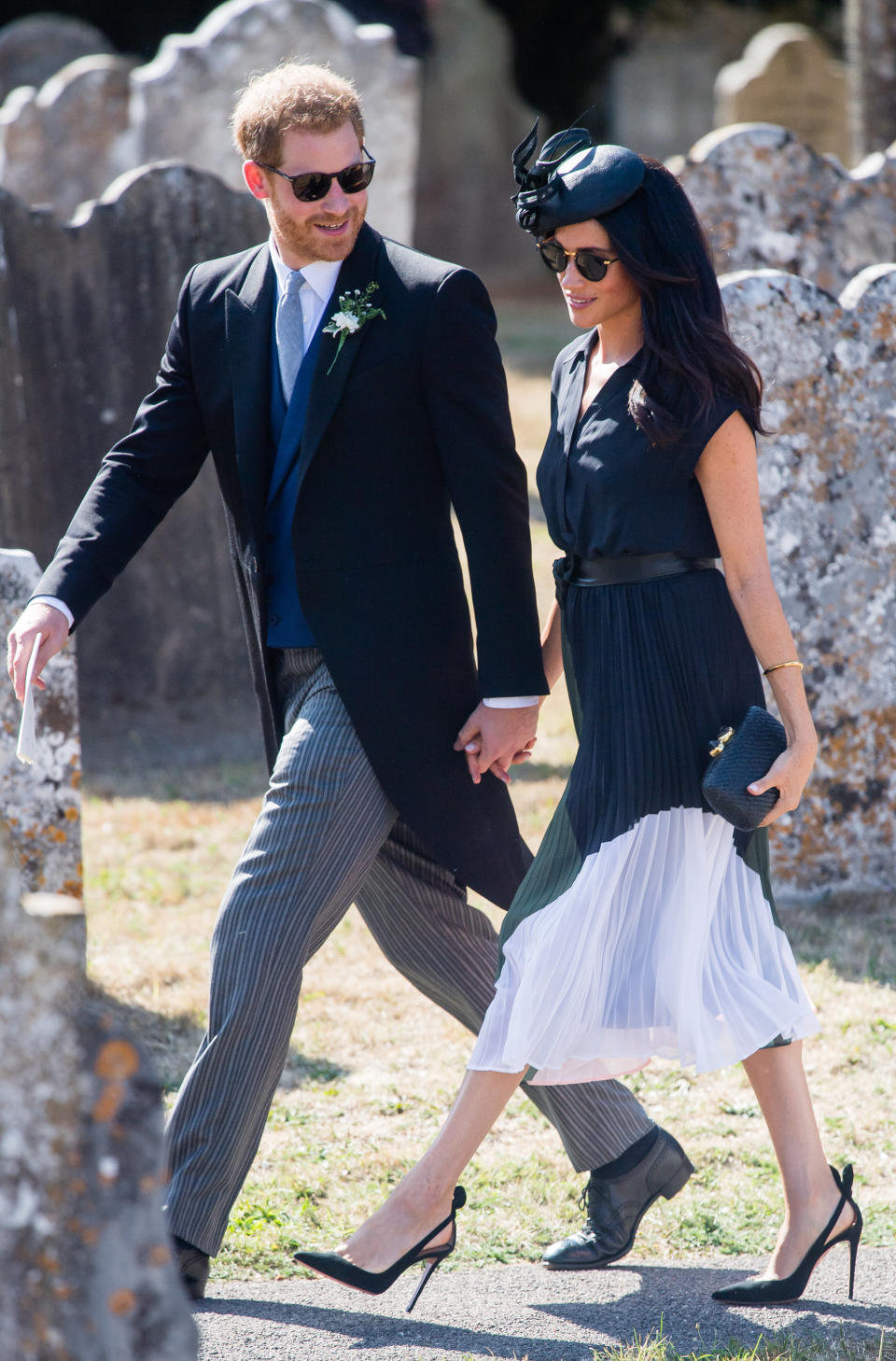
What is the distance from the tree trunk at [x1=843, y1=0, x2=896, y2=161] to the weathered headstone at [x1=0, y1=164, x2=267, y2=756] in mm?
4404

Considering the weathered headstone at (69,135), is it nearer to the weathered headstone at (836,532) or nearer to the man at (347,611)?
the weathered headstone at (836,532)

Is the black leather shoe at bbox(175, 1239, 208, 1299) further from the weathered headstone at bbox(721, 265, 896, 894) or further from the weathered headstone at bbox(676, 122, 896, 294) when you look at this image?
the weathered headstone at bbox(676, 122, 896, 294)

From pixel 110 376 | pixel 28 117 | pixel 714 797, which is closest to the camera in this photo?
pixel 714 797

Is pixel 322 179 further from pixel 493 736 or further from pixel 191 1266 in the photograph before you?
pixel 191 1266

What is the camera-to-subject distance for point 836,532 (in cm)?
457

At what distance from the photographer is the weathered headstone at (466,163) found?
17984 mm

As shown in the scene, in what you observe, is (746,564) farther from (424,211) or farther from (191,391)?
(424,211)

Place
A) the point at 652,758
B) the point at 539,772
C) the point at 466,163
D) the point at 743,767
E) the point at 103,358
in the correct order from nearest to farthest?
the point at 743,767
the point at 652,758
the point at 539,772
the point at 103,358
the point at 466,163

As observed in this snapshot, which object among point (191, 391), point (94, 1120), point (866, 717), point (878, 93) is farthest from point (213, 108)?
point (94, 1120)

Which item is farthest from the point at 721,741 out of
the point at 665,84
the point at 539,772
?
the point at 665,84

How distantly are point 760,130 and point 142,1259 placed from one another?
655cm

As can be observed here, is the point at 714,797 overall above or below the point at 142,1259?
above

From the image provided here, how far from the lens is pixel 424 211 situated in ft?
59.3

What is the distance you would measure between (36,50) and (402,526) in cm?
1397
